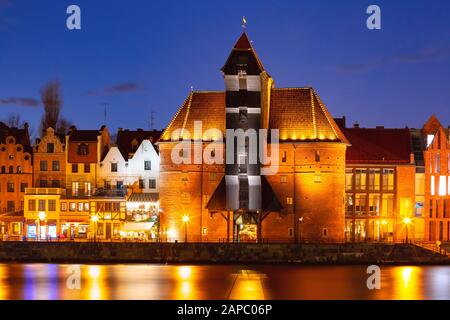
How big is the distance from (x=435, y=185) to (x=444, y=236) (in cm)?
492

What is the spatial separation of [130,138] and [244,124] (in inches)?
777

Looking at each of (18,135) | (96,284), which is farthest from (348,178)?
(18,135)

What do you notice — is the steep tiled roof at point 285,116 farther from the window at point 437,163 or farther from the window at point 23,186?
the window at point 23,186

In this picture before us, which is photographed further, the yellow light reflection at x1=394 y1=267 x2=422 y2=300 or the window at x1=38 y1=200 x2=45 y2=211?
the window at x1=38 y1=200 x2=45 y2=211

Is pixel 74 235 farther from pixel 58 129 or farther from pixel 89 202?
pixel 58 129

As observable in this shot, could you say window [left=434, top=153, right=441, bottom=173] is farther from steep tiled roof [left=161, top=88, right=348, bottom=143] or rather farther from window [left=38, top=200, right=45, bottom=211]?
window [left=38, top=200, right=45, bottom=211]

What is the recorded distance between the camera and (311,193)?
9925 cm

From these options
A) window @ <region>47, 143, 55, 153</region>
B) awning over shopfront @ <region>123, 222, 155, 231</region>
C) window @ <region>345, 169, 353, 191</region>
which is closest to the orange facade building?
window @ <region>47, 143, 55, 153</region>

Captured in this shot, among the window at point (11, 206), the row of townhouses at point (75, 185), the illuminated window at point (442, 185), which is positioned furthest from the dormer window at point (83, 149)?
the illuminated window at point (442, 185)

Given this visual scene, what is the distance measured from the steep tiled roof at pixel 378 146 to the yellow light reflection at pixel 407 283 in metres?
16.7

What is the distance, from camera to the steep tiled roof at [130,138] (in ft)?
374

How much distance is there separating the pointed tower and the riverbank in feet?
15.1

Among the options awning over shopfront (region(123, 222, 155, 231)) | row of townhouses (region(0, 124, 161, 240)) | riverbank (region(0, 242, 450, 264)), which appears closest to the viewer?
riverbank (region(0, 242, 450, 264))

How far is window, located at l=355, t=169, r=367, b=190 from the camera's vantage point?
348ft
